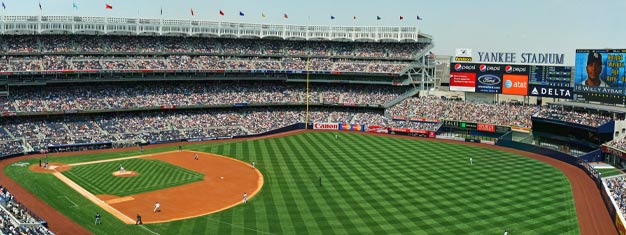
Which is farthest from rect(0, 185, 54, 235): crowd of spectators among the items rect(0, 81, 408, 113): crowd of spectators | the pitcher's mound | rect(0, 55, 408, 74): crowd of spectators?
rect(0, 55, 408, 74): crowd of spectators

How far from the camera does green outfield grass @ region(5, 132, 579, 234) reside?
33500 millimetres

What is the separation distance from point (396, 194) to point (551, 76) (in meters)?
39.1

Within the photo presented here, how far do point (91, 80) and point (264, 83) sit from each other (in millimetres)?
28018

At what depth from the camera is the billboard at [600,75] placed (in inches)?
2159

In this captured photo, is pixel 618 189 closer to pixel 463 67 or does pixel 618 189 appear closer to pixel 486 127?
pixel 486 127

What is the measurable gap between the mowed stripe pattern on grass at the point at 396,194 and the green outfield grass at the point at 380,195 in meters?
0.08

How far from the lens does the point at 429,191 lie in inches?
1671

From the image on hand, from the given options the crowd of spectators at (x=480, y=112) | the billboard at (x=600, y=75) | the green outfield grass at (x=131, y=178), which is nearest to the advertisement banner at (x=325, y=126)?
the crowd of spectators at (x=480, y=112)

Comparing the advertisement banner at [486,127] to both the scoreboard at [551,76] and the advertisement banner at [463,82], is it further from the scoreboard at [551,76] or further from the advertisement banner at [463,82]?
the scoreboard at [551,76]

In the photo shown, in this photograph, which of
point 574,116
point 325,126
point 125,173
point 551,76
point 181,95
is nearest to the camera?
point 125,173

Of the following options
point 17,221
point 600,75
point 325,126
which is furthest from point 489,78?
point 17,221

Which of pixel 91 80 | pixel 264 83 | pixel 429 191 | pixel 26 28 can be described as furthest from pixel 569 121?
pixel 26 28

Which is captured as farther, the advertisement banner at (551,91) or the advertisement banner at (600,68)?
the advertisement banner at (551,91)

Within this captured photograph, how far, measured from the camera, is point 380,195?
4075cm
